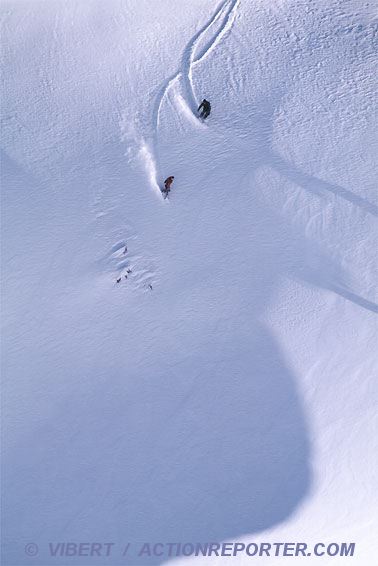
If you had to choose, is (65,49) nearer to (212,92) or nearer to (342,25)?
(212,92)

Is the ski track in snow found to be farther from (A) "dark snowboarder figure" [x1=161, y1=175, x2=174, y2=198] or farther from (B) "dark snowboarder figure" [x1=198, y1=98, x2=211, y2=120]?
(A) "dark snowboarder figure" [x1=161, y1=175, x2=174, y2=198]

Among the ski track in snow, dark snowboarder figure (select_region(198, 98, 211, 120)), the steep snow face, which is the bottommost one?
the steep snow face

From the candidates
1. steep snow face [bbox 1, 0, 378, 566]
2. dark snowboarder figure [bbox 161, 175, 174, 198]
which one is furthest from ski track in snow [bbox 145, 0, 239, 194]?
dark snowboarder figure [bbox 161, 175, 174, 198]

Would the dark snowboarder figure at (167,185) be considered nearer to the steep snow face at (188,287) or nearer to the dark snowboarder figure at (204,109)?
the steep snow face at (188,287)

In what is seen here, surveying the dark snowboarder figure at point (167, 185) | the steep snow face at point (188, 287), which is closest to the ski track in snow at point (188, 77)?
the steep snow face at point (188, 287)

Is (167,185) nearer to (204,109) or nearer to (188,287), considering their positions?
(188,287)
